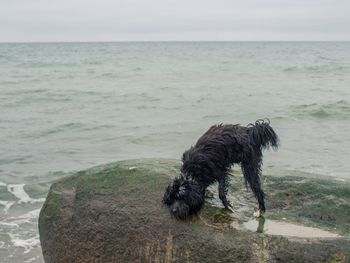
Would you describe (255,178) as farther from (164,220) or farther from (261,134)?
(164,220)

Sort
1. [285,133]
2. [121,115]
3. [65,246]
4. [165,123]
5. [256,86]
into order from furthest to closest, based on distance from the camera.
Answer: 1. [256,86]
2. [121,115]
3. [165,123]
4. [285,133]
5. [65,246]

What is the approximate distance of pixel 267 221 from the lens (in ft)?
17.3

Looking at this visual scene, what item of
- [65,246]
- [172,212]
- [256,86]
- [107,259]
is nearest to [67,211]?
[65,246]

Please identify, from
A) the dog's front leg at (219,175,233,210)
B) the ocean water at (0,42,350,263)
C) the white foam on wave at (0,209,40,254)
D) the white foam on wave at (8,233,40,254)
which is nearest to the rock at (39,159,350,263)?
the dog's front leg at (219,175,233,210)

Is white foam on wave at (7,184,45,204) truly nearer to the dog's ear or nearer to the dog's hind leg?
the dog's ear

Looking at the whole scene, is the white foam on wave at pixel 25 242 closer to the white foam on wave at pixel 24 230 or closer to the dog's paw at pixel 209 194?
the white foam on wave at pixel 24 230

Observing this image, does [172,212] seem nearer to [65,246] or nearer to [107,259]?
[107,259]

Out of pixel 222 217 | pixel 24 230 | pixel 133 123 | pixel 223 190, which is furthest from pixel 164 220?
pixel 133 123

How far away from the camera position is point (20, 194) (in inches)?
418

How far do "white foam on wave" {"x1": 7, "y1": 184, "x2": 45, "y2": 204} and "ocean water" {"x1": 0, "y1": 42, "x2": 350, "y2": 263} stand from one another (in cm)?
2

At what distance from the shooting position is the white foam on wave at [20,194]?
1026 centimetres

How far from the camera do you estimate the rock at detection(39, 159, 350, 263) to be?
4727 millimetres

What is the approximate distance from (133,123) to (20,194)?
8246mm

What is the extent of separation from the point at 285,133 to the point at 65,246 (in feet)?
38.2
